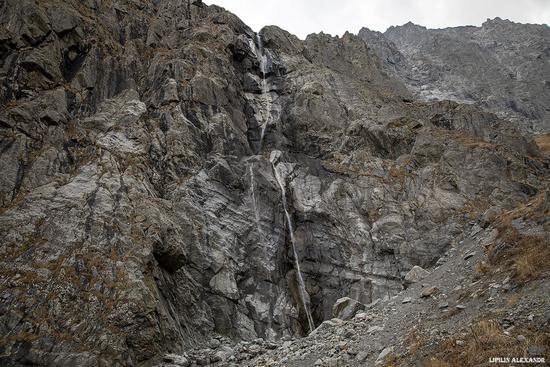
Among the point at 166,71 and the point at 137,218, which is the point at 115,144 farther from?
the point at 166,71

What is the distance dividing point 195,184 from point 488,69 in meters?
123

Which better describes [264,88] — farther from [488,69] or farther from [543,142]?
[488,69]

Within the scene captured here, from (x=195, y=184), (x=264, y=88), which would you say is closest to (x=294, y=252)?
(x=195, y=184)

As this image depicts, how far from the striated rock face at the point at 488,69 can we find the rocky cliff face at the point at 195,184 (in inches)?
2728

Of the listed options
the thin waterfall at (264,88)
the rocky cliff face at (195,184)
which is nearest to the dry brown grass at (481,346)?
the rocky cliff face at (195,184)

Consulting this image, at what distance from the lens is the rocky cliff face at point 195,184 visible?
21281 mm

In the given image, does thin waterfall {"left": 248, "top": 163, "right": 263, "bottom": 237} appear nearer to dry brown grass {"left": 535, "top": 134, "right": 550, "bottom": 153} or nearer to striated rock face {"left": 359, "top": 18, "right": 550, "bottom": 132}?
dry brown grass {"left": 535, "top": 134, "right": 550, "bottom": 153}

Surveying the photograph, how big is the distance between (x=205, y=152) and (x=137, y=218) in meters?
12.9

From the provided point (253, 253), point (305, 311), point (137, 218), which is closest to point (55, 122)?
point (137, 218)

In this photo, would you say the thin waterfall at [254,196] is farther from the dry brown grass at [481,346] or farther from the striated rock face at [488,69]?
the striated rock face at [488,69]

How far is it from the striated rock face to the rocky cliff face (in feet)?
227

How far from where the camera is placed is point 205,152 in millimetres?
37188

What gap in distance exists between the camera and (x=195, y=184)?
1310 inches

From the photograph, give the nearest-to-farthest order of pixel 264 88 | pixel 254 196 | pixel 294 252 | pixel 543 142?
pixel 294 252, pixel 254 196, pixel 264 88, pixel 543 142
